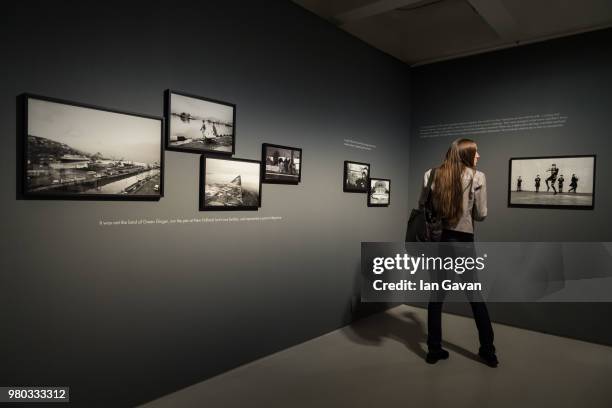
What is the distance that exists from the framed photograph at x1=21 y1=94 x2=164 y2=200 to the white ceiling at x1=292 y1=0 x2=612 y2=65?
1915 millimetres

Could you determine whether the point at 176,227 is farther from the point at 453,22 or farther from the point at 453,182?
the point at 453,22

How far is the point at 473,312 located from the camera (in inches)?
120

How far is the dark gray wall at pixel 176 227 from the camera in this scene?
192cm

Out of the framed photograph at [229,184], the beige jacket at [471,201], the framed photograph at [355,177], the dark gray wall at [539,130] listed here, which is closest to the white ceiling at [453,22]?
the dark gray wall at [539,130]

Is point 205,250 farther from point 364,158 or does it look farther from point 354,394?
point 364,158

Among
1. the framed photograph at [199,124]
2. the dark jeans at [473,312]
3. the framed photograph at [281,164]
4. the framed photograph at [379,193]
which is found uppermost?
Answer: the framed photograph at [199,124]

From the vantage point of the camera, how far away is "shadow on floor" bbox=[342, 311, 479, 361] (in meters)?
3.38

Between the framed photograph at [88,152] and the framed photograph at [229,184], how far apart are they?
1.06 feet

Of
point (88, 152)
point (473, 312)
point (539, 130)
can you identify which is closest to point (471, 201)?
point (473, 312)

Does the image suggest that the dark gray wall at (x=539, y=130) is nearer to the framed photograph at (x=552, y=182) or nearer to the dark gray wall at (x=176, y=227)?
the framed photograph at (x=552, y=182)

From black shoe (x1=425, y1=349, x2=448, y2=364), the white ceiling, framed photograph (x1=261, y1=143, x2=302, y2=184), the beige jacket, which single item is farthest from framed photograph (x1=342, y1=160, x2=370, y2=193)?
black shoe (x1=425, y1=349, x2=448, y2=364)

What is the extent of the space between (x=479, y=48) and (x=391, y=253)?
2351 mm

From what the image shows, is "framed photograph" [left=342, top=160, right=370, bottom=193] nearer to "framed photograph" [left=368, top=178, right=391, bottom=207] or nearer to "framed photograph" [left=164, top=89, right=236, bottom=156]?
"framed photograph" [left=368, top=178, right=391, bottom=207]

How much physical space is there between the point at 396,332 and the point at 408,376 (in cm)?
92
